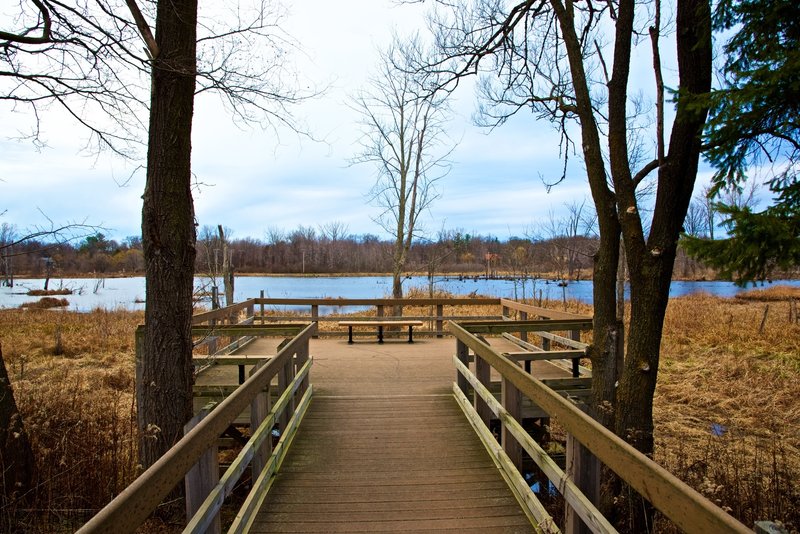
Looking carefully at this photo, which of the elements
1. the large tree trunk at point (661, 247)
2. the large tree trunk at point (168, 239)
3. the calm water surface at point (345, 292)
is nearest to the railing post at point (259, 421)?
the large tree trunk at point (168, 239)

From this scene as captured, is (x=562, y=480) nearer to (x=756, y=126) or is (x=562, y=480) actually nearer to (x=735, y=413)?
(x=756, y=126)

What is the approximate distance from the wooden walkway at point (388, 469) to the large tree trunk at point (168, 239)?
1.21 meters

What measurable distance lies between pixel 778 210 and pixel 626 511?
2942 mm

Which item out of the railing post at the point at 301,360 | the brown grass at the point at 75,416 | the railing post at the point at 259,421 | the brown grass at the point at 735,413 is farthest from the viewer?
the railing post at the point at 301,360

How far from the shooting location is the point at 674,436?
24.3 feet

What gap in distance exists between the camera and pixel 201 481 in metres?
2.49

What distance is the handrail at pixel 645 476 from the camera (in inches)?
55.6

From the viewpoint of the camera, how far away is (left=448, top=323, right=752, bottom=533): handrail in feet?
4.64

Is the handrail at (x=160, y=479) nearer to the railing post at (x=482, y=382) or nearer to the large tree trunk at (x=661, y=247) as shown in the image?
the railing post at (x=482, y=382)

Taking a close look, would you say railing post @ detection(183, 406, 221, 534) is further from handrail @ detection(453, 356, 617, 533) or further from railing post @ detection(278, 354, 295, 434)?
railing post @ detection(278, 354, 295, 434)

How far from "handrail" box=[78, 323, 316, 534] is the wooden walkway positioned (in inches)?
43.6

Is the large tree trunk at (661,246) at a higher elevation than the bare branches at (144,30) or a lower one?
lower

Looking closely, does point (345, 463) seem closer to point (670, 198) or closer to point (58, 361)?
point (670, 198)

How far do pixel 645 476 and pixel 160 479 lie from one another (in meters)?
1.73
